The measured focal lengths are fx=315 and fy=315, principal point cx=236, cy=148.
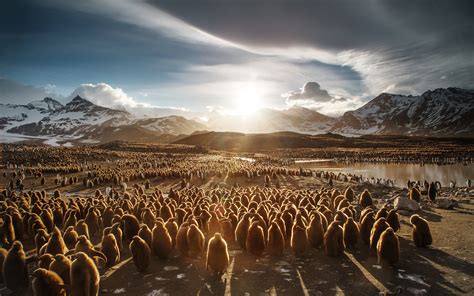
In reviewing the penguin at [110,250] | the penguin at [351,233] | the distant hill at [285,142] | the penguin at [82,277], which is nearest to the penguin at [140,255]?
the penguin at [110,250]

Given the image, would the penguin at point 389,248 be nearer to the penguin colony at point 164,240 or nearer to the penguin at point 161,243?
the penguin colony at point 164,240

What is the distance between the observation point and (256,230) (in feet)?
36.4

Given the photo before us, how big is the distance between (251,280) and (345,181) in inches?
1162

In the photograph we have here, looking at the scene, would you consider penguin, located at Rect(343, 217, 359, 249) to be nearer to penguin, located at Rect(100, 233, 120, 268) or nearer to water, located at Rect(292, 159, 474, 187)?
penguin, located at Rect(100, 233, 120, 268)

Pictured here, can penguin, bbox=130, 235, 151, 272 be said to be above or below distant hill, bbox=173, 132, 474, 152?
below

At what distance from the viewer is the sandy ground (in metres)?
8.46

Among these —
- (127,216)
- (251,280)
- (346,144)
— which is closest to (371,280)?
(251,280)

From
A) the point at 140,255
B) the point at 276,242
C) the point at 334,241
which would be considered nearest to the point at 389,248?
the point at 334,241

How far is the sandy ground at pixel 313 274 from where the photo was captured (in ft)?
27.8

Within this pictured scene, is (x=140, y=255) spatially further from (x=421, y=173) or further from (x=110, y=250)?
(x=421, y=173)

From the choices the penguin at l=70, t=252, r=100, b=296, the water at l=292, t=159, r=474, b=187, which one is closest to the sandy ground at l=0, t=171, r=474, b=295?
the penguin at l=70, t=252, r=100, b=296

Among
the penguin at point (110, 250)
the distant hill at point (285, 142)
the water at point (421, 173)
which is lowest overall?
the water at point (421, 173)

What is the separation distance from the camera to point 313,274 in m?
9.47

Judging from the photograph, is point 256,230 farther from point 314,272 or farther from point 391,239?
point 391,239
